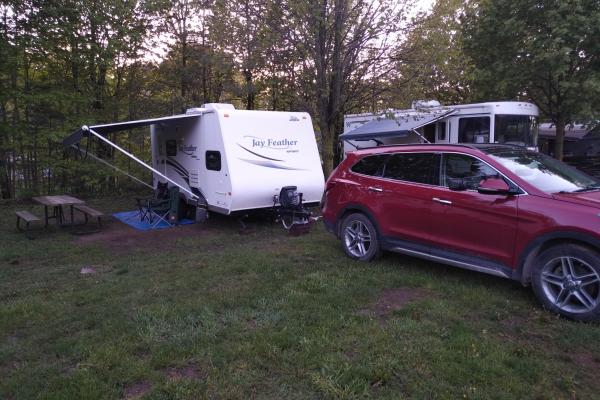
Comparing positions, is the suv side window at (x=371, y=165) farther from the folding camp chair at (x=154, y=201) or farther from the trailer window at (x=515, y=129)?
the trailer window at (x=515, y=129)

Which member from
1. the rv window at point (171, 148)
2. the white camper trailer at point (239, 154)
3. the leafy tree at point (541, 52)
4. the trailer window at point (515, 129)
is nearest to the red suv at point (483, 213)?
the white camper trailer at point (239, 154)

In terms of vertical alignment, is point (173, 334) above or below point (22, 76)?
below

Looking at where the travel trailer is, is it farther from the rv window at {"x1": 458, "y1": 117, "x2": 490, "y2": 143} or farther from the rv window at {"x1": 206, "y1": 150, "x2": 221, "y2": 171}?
the rv window at {"x1": 206, "y1": 150, "x2": 221, "y2": 171}

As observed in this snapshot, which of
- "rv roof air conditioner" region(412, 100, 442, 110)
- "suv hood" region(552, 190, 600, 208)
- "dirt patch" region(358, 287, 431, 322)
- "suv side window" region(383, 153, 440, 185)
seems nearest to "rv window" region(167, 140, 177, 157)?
"rv roof air conditioner" region(412, 100, 442, 110)

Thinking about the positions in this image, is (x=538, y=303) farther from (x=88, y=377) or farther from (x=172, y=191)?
(x=172, y=191)

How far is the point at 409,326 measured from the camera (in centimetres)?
410

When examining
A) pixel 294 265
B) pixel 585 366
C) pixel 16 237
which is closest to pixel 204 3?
pixel 16 237

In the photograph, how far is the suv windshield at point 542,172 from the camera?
4832 millimetres

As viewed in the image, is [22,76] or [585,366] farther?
[22,76]

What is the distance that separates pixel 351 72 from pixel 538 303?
8525 millimetres

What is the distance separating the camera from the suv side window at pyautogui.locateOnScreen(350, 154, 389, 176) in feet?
20.7

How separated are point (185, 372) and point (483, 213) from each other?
3312mm

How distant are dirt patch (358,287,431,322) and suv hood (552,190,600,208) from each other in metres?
1.62

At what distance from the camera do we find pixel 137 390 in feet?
10.5
